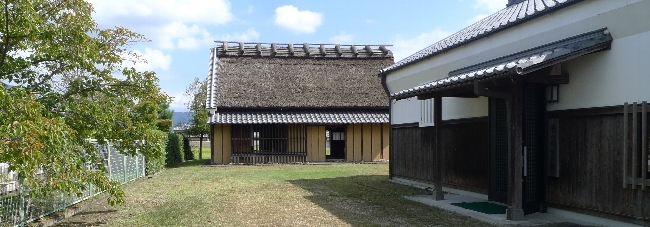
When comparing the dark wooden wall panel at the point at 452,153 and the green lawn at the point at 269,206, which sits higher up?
the dark wooden wall panel at the point at 452,153

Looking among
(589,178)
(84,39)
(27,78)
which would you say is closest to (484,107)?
(589,178)

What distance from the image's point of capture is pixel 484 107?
988 centimetres

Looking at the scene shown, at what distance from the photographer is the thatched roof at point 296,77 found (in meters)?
23.0

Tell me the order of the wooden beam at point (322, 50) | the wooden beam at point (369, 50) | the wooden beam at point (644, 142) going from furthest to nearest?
the wooden beam at point (369, 50)
the wooden beam at point (322, 50)
the wooden beam at point (644, 142)

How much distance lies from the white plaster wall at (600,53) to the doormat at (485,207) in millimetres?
1918

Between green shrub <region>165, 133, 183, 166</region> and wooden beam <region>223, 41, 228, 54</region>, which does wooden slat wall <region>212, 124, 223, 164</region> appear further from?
wooden beam <region>223, 41, 228, 54</region>

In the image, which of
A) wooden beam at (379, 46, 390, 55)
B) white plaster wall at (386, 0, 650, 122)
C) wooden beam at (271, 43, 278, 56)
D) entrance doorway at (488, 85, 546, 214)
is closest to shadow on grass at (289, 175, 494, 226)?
entrance doorway at (488, 85, 546, 214)

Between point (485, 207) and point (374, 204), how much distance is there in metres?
2.01

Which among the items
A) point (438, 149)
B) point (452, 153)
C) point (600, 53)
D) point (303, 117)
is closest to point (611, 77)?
point (600, 53)

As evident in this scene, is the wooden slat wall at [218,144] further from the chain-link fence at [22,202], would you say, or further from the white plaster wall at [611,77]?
the white plaster wall at [611,77]

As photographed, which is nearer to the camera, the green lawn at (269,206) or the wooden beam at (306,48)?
the green lawn at (269,206)

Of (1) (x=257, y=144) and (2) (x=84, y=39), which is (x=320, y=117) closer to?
(1) (x=257, y=144)

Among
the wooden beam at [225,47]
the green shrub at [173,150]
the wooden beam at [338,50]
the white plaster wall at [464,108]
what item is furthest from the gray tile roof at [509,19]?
the wooden beam at [225,47]

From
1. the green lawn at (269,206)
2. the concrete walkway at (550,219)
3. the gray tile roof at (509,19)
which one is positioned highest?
the gray tile roof at (509,19)
